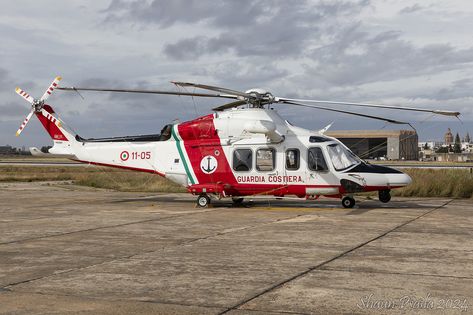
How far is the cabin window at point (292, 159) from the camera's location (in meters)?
18.7

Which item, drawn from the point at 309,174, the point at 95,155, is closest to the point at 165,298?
Answer: the point at 309,174

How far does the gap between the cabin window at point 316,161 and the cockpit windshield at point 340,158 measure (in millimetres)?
306

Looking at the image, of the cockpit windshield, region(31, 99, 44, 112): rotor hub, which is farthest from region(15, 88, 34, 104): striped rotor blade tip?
the cockpit windshield

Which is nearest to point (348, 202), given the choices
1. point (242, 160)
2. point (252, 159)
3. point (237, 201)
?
point (252, 159)

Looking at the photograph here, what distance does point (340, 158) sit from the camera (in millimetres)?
18469

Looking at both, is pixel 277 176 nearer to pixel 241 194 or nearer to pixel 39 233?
pixel 241 194

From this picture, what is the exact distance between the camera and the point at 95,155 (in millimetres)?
21453

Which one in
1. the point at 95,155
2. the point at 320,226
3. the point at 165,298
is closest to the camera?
the point at 165,298

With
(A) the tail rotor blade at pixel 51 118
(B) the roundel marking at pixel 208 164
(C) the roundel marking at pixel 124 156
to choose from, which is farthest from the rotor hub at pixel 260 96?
(A) the tail rotor blade at pixel 51 118

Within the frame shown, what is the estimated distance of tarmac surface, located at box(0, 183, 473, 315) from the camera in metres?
6.51

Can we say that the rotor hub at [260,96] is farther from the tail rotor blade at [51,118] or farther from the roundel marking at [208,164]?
the tail rotor blade at [51,118]

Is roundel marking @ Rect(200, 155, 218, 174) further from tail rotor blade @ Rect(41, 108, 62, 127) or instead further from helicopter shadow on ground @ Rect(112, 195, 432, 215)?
tail rotor blade @ Rect(41, 108, 62, 127)

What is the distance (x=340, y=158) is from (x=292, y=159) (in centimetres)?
164

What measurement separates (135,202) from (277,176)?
6.58m
